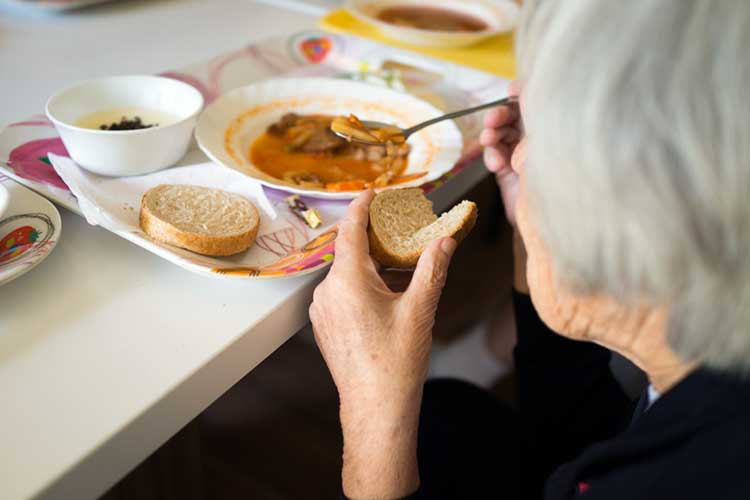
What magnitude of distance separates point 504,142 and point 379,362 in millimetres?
477

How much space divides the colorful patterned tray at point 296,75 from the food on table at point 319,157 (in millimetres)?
78

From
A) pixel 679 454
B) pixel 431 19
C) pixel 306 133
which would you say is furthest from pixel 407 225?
pixel 431 19

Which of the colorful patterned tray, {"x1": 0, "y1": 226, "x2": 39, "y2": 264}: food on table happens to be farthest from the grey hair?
{"x1": 0, "y1": 226, "x2": 39, "y2": 264}: food on table

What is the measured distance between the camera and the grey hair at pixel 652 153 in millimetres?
395

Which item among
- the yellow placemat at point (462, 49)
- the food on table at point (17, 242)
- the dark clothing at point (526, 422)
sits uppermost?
the food on table at point (17, 242)

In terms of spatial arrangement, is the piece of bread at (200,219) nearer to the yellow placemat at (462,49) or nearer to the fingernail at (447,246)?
the fingernail at (447,246)

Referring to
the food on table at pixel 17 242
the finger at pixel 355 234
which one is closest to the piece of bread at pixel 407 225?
the finger at pixel 355 234

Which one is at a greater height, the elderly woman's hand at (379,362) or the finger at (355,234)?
the finger at (355,234)

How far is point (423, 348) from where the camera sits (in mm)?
693

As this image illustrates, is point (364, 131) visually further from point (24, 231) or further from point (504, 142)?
point (24, 231)

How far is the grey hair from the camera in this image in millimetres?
395

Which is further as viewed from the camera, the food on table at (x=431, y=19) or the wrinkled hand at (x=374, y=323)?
the food on table at (x=431, y=19)

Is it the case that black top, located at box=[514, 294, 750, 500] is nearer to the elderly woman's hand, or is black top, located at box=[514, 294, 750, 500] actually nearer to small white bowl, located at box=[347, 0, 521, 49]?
the elderly woman's hand

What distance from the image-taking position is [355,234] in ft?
2.45
